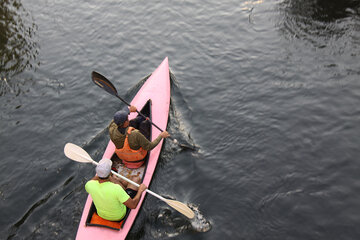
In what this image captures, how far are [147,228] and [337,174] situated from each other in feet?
14.5

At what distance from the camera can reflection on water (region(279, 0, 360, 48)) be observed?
438 inches

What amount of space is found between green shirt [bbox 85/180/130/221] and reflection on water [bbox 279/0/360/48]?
858cm

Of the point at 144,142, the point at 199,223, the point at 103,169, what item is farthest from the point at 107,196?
the point at 199,223

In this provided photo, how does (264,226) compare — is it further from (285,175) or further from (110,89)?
(110,89)

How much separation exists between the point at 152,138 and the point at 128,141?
57.8 inches

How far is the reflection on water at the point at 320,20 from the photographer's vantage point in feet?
36.5

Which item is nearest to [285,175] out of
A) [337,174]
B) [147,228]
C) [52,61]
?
[337,174]

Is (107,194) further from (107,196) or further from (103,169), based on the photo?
(103,169)

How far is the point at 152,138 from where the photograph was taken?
341 inches

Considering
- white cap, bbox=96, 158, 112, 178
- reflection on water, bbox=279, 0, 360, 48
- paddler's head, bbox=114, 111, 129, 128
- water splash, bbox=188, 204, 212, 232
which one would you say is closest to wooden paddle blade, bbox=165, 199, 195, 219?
water splash, bbox=188, 204, 212, 232

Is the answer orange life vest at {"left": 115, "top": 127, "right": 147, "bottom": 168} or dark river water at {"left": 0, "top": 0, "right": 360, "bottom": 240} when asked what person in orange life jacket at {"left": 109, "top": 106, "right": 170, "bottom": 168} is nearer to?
orange life vest at {"left": 115, "top": 127, "right": 147, "bottom": 168}

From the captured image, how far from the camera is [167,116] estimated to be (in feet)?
30.2

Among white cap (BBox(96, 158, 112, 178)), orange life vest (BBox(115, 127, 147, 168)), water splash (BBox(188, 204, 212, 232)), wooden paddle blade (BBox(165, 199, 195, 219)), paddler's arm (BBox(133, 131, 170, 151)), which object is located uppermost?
white cap (BBox(96, 158, 112, 178))

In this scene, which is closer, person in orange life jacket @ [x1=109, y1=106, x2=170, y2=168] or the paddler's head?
the paddler's head
